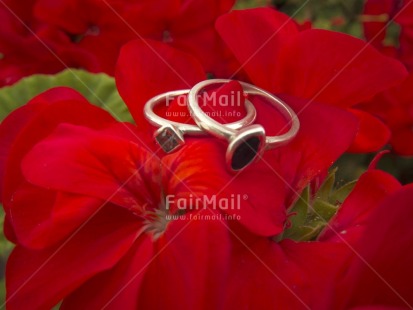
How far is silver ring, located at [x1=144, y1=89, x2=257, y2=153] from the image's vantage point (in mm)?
247

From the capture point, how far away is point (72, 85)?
0.41 meters

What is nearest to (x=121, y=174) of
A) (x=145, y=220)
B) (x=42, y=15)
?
(x=145, y=220)

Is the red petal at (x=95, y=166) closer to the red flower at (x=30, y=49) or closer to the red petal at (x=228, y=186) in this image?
the red petal at (x=228, y=186)

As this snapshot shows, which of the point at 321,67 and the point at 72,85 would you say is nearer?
the point at 321,67

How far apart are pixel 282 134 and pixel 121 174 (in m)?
0.07

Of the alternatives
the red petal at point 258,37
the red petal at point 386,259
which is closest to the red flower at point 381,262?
the red petal at point 386,259

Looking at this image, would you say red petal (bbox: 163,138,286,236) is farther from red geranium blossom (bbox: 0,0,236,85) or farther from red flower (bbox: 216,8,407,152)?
red geranium blossom (bbox: 0,0,236,85)

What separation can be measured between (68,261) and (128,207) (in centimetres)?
3

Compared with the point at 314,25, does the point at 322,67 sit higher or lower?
higher

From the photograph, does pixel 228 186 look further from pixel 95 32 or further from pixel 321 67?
pixel 95 32

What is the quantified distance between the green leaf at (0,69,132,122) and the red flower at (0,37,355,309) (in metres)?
0.14

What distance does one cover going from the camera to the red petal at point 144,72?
29 cm

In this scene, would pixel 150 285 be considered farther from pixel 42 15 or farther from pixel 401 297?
pixel 42 15

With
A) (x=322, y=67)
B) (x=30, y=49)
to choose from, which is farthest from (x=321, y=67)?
(x=30, y=49)
